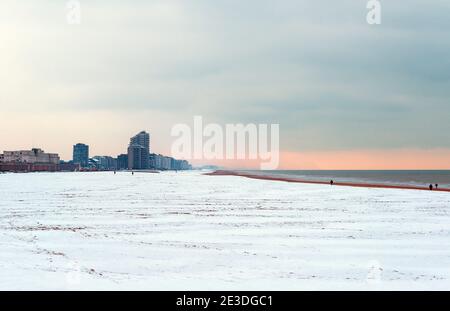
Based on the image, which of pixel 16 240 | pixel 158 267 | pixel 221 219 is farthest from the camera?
pixel 221 219

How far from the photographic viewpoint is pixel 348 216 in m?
23.8
